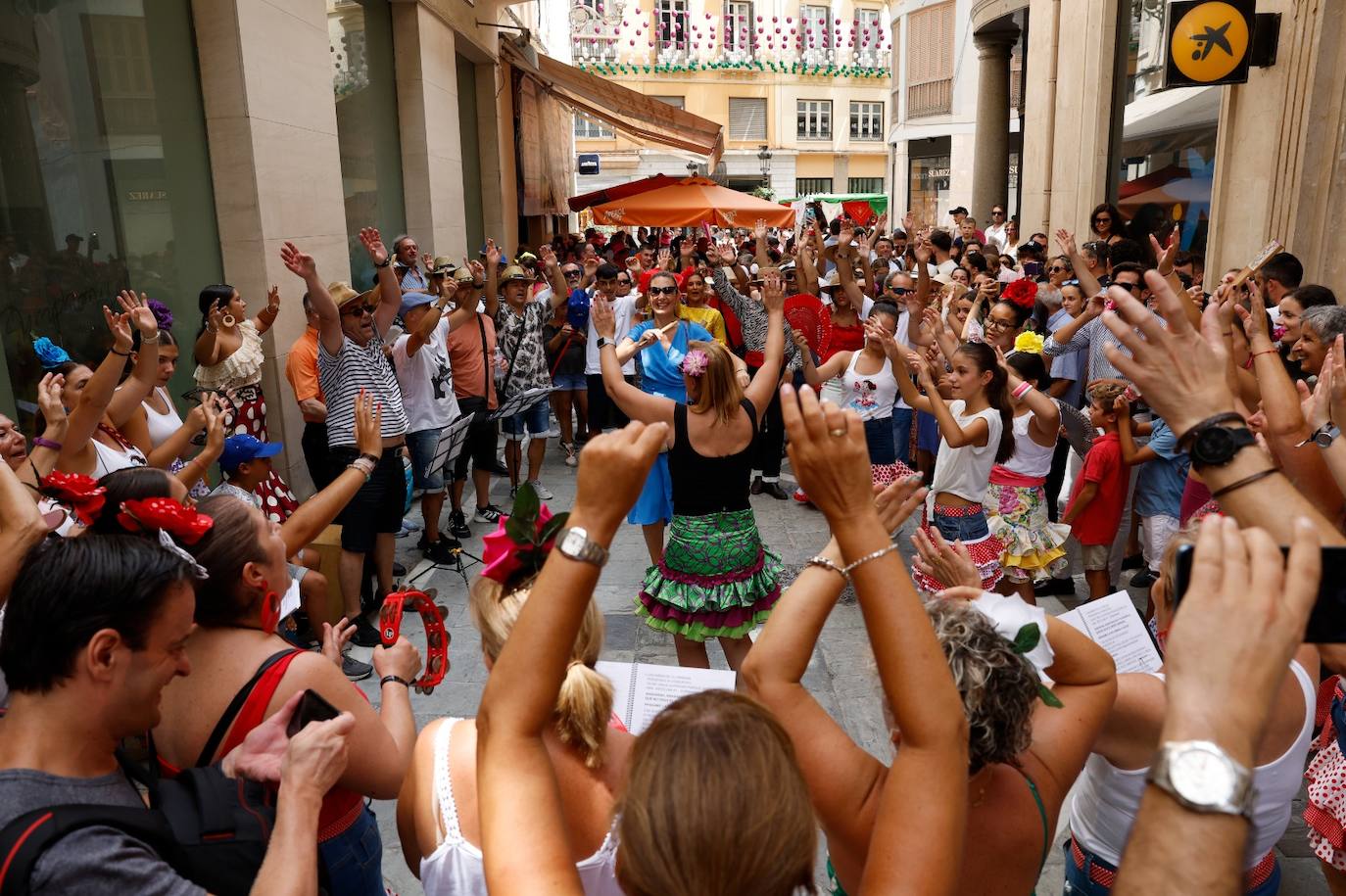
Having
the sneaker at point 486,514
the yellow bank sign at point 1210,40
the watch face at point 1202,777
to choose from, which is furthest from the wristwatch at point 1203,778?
the yellow bank sign at point 1210,40

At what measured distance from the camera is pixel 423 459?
6559mm

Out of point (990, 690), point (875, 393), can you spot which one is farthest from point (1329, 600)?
point (875, 393)

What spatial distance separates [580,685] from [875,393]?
5203 mm

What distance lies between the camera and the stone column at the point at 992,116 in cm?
1803

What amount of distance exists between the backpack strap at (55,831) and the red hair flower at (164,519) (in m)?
0.69

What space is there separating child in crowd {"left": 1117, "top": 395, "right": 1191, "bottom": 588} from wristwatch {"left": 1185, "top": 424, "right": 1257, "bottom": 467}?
400cm

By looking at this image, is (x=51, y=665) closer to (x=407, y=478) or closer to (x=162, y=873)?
(x=162, y=873)

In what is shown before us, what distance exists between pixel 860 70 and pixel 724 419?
4411 cm

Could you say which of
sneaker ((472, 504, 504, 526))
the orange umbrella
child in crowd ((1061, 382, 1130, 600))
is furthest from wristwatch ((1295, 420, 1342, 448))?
the orange umbrella

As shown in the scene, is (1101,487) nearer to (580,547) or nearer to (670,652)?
(670,652)

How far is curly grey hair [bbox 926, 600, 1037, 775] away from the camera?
1693mm

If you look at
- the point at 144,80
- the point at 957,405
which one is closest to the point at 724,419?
the point at 957,405

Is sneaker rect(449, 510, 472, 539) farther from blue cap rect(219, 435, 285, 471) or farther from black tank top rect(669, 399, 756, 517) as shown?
black tank top rect(669, 399, 756, 517)

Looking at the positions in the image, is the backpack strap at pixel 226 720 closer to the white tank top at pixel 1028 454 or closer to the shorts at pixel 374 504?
the shorts at pixel 374 504
